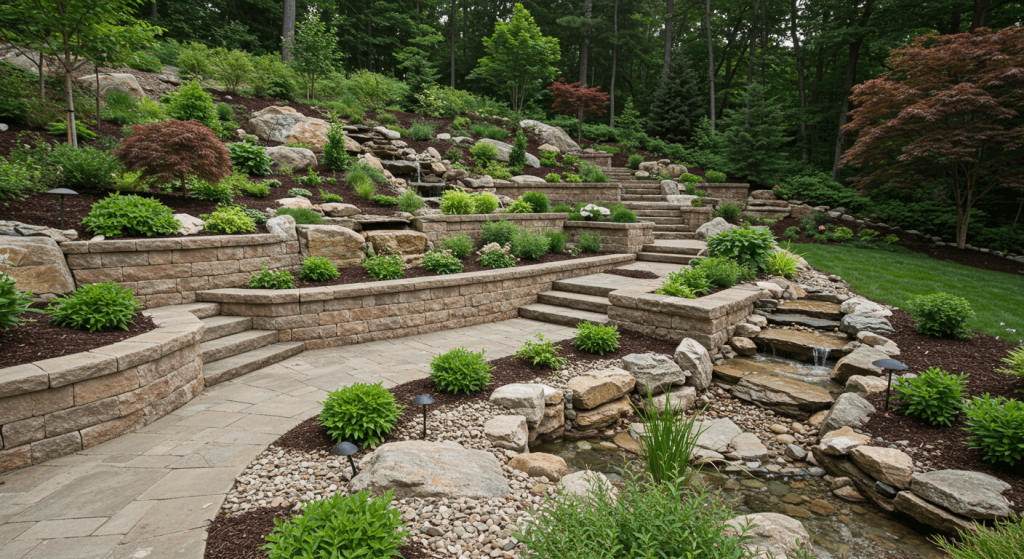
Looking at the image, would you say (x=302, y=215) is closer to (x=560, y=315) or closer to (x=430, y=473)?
(x=560, y=315)

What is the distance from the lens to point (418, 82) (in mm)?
17172

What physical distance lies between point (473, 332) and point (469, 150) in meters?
7.31

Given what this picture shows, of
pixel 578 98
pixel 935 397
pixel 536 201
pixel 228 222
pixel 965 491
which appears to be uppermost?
pixel 578 98

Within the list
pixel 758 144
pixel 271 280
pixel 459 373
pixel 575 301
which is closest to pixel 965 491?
pixel 459 373

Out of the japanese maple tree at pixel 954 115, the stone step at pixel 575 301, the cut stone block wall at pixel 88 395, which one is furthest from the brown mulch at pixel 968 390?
the cut stone block wall at pixel 88 395

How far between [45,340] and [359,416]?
2.56 metres

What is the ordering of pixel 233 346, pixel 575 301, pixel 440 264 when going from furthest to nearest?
pixel 575 301, pixel 440 264, pixel 233 346

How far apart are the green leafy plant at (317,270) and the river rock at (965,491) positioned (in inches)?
247

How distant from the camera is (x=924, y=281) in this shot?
285 inches

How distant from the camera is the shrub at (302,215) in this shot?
6559 mm

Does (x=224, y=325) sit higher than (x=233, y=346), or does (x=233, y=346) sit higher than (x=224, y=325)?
(x=224, y=325)

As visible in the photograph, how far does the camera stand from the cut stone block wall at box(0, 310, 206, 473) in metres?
2.74

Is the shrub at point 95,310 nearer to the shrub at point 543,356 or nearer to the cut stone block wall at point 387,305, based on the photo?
the cut stone block wall at point 387,305

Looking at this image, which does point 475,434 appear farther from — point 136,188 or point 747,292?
point 136,188
